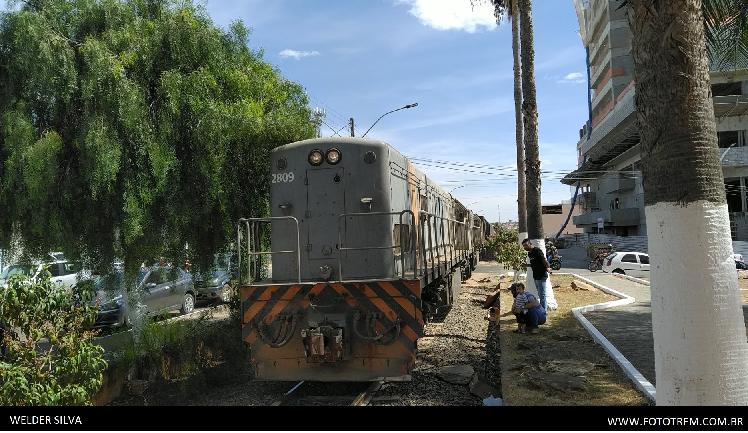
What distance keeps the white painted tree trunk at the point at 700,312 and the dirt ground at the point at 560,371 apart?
230cm

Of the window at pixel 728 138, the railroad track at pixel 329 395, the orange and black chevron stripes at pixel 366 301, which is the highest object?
the window at pixel 728 138

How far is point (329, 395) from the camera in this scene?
7.94 metres

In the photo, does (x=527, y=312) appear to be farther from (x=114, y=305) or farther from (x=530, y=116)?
(x=114, y=305)

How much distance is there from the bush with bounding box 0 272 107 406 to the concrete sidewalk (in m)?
6.58

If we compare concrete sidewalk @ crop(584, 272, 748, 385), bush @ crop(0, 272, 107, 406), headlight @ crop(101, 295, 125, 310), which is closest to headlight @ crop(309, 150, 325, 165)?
bush @ crop(0, 272, 107, 406)

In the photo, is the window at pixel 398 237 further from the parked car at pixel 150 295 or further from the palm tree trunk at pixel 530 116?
the palm tree trunk at pixel 530 116

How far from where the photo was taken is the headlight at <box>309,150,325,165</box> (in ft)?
28.2

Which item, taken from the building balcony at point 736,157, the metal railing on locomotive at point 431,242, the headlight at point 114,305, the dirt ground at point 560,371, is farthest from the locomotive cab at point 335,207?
the building balcony at point 736,157

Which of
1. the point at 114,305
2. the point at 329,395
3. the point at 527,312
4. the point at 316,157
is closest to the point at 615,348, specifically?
the point at 527,312

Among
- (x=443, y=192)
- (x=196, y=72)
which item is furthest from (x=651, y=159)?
(x=443, y=192)

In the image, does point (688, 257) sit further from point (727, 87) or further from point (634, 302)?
point (727, 87)

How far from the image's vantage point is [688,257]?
13.0 feet

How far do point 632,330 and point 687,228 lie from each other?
7216 millimetres

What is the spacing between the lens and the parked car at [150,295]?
1021 centimetres
